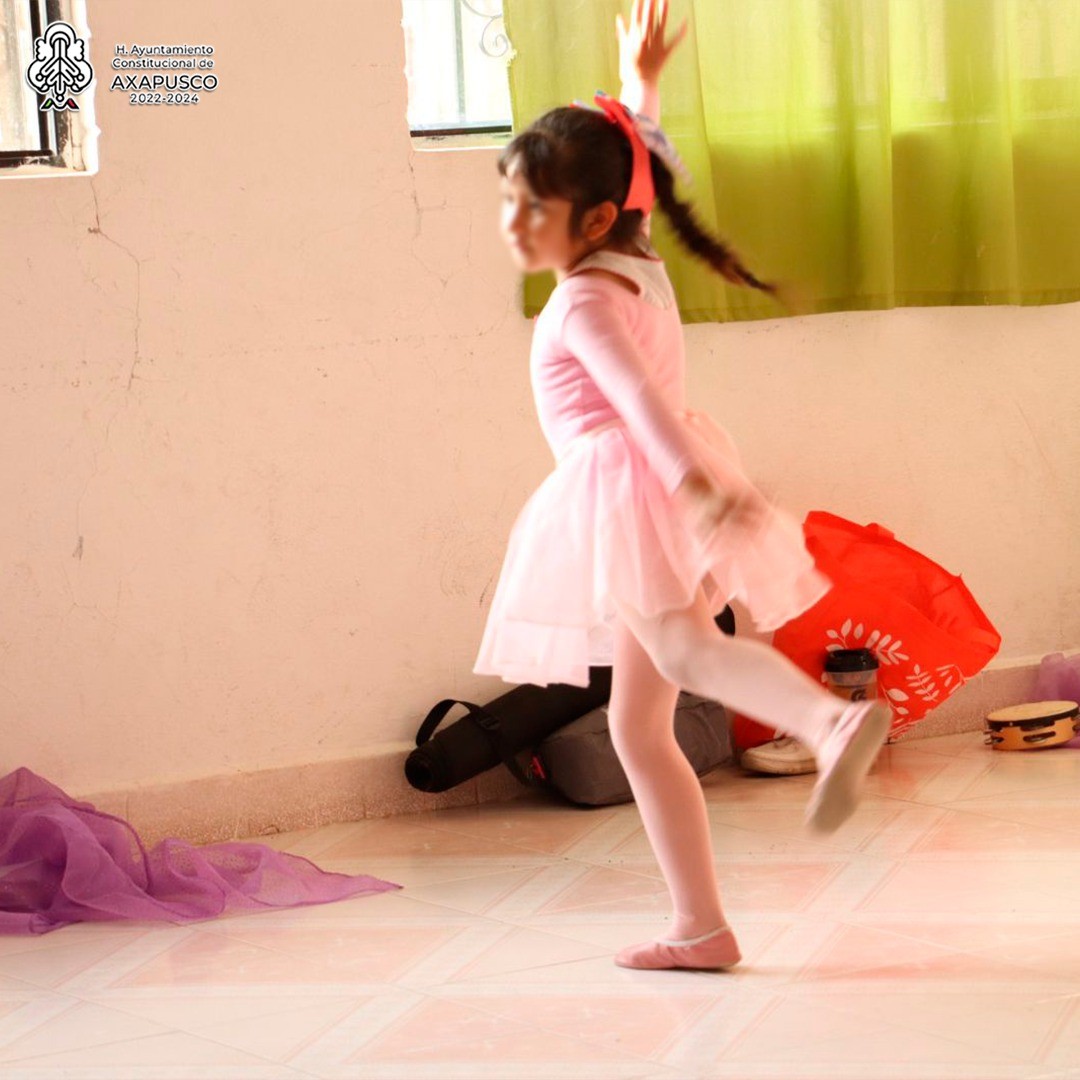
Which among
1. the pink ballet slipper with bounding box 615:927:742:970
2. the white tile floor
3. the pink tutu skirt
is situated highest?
the pink tutu skirt

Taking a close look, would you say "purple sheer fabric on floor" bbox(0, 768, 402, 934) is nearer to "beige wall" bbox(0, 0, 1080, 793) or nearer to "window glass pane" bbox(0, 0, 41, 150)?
"beige wall" bbox(0, 0, 1080, 793)

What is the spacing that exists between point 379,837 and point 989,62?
67.6 inches

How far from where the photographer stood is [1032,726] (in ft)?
9.42

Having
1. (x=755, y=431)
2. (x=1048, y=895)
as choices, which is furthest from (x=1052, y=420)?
(x=1048, y=895)

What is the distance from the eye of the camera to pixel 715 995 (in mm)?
1812

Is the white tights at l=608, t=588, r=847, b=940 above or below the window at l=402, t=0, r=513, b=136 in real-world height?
below

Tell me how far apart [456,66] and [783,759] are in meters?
1.30

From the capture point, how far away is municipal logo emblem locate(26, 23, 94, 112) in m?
2.45

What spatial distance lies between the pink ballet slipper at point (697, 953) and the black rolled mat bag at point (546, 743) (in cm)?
71

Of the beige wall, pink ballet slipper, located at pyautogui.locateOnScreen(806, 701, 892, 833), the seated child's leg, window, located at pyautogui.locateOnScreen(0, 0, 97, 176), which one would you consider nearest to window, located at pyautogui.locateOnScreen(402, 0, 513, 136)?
the beige wall

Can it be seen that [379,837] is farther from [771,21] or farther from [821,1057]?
[771,21]

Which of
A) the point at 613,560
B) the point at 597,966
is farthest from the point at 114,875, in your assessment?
the point at 613,560

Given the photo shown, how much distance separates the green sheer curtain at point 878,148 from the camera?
2.76m

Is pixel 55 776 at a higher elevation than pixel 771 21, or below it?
below
